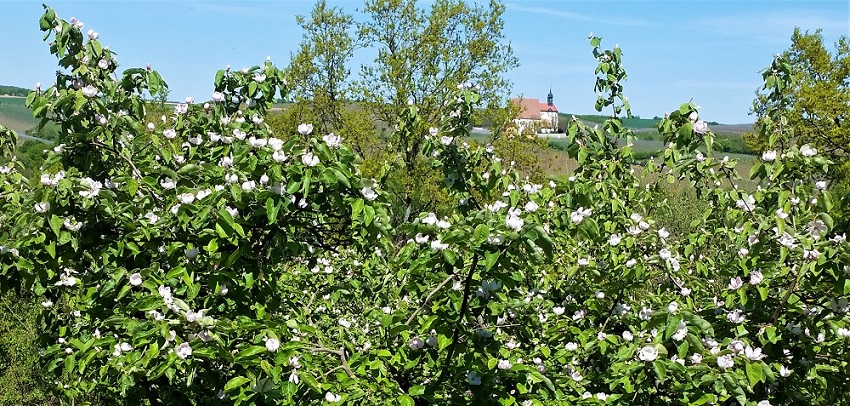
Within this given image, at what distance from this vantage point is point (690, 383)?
8.18ft

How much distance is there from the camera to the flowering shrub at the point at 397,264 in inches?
96.7

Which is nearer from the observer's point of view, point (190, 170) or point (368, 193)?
point (368, 193)

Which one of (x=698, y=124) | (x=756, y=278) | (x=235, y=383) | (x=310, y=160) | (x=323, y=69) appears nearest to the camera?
(x=235, y=383)

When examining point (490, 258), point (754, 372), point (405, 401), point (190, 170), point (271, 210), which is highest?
point (190, 170)

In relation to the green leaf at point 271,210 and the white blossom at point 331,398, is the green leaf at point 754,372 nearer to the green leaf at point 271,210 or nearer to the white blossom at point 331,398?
A: the white blossom at point 331,398

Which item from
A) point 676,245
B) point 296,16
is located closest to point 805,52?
point 296,16

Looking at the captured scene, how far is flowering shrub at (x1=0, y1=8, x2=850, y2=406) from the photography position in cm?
246

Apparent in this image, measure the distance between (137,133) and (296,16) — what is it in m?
15.0

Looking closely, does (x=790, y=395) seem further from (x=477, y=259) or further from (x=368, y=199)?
(x=368, y=199)

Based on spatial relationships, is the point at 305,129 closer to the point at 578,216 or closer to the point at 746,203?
the point at 578,216

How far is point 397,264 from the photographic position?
10.1ft

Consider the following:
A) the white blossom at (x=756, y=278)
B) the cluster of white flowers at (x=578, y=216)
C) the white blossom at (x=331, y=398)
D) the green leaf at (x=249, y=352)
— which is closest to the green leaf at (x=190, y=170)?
the green leaf at (x=249, y=352)

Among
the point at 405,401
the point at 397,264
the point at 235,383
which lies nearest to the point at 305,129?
the point at 397,264

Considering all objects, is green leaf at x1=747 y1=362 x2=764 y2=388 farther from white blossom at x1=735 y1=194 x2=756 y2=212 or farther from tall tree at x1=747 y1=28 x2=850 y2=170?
tall tree at x1=747 y1=28 x2=850 y2=170
